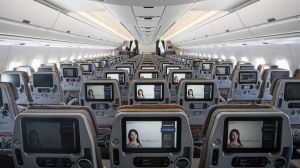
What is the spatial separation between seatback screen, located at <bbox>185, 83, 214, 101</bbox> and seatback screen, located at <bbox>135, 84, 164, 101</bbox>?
459mm

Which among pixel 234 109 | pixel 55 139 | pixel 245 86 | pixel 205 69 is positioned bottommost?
pixel 245 86

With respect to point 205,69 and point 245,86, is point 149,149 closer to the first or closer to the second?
point 245,86

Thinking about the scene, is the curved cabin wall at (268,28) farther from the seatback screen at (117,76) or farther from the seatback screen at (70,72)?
the seatback screen at (70,72)

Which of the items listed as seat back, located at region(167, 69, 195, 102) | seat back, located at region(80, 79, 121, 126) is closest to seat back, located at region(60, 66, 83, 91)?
seat back, located at region(167, 69, 195, 102)

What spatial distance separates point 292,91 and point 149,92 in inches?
92.2

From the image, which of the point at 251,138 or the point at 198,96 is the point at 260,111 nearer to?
the point at 251,138

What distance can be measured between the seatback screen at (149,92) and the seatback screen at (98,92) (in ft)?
1.60

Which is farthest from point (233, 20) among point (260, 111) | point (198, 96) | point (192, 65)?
point (260, 111)

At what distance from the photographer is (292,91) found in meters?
5.80

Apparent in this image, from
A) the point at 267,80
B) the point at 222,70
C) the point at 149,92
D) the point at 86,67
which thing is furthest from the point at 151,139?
the point at 86,67

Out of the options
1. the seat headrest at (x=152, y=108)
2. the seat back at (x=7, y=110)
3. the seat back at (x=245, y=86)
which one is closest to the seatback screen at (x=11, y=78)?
the seat back at (x=7, y=110)

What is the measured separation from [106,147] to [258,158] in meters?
3.03

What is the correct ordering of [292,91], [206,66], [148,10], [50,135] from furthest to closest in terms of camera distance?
[206,66] → [148,10] → [292,91] → [50,135]

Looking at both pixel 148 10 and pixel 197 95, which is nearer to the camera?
pixel 148 10
